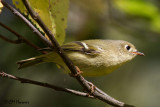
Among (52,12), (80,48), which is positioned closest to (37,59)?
(80,48)

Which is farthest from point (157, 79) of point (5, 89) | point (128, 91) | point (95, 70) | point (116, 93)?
point (5, 89)

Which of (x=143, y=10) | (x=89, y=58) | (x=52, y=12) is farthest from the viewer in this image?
(x=143, y=10)

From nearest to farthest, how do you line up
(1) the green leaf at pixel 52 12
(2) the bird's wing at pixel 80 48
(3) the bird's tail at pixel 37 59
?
(1) the green leaf at pixel 52 12
(3) the bird's tail at pixel 37 59
(2) the bird's wing at pixel 80 48

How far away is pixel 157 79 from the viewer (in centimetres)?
390

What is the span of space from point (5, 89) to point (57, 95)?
2.31 ft

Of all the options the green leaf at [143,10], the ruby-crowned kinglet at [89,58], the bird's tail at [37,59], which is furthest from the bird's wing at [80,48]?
the green leaf at [143,10]

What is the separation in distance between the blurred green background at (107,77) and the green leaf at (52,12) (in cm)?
128

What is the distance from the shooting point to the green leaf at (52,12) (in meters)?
1.50

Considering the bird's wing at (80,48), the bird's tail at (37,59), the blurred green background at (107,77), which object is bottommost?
the bird's tail at (37,59)

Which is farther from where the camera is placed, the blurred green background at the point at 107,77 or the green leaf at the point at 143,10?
the blurred green background at the point at 107,77

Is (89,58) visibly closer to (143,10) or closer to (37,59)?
(37,59)

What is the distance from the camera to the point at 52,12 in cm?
163

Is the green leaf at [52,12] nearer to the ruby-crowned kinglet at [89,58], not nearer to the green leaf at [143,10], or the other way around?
the ruby-crowned kinglet at [89,58]

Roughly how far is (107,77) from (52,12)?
2.44 metres
